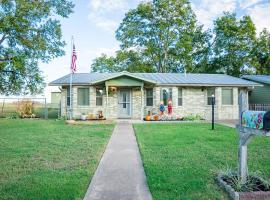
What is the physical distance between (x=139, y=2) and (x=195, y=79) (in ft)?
66.7

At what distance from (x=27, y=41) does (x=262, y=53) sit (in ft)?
96.8

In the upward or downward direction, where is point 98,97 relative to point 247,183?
upward

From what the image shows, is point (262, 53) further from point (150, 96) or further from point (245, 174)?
point (245, 174)

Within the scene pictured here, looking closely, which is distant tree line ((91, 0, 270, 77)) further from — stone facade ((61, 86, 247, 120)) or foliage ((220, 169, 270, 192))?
foliage ((220, 169, 270, 192))

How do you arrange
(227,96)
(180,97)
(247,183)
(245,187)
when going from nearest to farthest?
1. (245,187)
2. (247,183)
3. (180,97)
4. (227,96)

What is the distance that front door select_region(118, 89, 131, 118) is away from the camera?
A: 59.6 ft

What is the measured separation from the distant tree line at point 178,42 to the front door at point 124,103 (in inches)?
605

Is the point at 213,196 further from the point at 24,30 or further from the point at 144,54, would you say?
the point at 144,54

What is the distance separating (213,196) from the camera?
148 inches

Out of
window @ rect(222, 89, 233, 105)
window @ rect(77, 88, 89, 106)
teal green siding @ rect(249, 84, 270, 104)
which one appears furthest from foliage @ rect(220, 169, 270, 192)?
teal green siding @ rect(249, 84, 270, 104)

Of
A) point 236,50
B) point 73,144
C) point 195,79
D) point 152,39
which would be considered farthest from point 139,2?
point 73,144

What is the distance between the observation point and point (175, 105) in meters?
18.3

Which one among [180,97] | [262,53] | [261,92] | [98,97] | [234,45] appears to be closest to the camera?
[98,97]

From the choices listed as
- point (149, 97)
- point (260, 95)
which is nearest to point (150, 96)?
point (149, 97)
